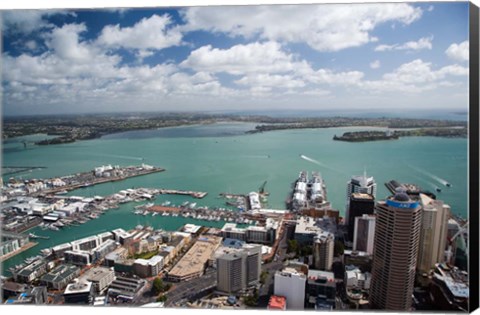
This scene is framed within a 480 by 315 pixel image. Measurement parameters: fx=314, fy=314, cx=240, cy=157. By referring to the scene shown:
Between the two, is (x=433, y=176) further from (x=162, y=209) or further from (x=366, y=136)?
(x=162, y=209)

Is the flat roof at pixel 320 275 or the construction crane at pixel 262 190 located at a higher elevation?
the construction crane at pixel 262 190

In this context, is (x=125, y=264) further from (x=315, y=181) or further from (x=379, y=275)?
(x=315, y=181)

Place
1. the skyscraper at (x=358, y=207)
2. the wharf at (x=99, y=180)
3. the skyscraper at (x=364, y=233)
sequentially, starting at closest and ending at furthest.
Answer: the skyscraper at (x=364, y=233) → the skyscraper at (x=358, y=207) → the wharf at (x=99, y=180)

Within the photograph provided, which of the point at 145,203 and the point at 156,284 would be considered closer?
the point at 156,284

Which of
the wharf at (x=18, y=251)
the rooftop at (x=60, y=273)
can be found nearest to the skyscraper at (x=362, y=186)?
the rooftop at (x=60, y=273)

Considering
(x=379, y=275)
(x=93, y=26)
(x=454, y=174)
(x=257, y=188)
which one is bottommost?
(x=379, y=275)

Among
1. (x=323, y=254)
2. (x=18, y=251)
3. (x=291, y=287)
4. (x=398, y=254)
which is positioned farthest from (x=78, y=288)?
(x=398, y=254)

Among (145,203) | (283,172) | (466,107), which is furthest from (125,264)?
(466,107)

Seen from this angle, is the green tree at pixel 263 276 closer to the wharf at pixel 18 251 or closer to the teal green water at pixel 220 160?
the teal green water at pixel 220 160
